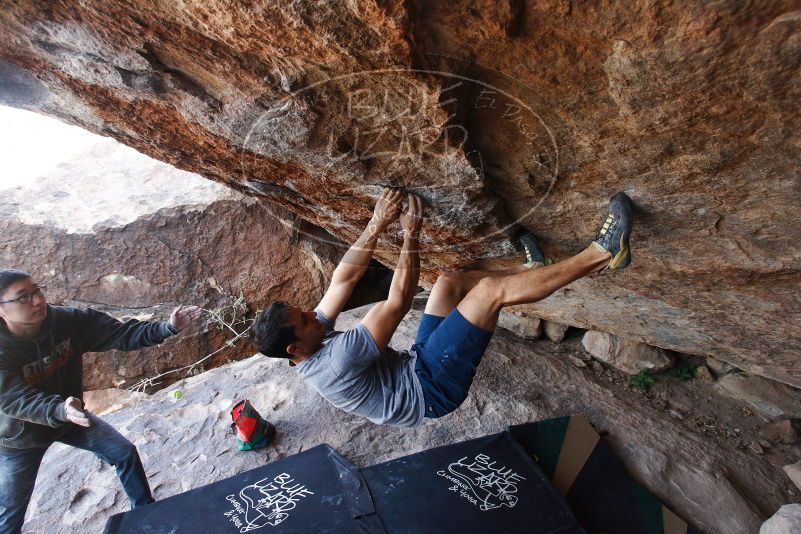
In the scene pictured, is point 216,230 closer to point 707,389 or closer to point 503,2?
point 503,2

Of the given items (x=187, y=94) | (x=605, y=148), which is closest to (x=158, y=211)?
(x=187, y=94)

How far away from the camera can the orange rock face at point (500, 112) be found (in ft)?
4.49

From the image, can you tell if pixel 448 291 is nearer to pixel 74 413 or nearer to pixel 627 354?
pixel 74 413

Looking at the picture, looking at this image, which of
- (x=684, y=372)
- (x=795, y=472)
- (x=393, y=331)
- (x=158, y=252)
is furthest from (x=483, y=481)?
(x=158, y=252)

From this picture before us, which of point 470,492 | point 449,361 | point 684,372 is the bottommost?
point 470,492

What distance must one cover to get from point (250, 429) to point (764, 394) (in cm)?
387

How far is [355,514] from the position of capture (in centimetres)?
250

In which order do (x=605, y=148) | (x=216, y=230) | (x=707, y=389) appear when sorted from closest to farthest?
(x=605, y=148)
(x=707, y=389)
(x=216, y=230)

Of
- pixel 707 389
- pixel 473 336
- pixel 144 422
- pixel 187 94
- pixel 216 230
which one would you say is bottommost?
pixel 144 422

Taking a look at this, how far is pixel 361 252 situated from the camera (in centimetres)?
258

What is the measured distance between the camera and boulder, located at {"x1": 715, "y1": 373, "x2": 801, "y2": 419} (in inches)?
136

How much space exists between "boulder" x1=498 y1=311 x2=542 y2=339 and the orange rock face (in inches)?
56.8

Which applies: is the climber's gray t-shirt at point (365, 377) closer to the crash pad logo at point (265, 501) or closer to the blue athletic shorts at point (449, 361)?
the blue athletic shorts at point (449, 361)

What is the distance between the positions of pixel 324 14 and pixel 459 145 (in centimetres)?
83
